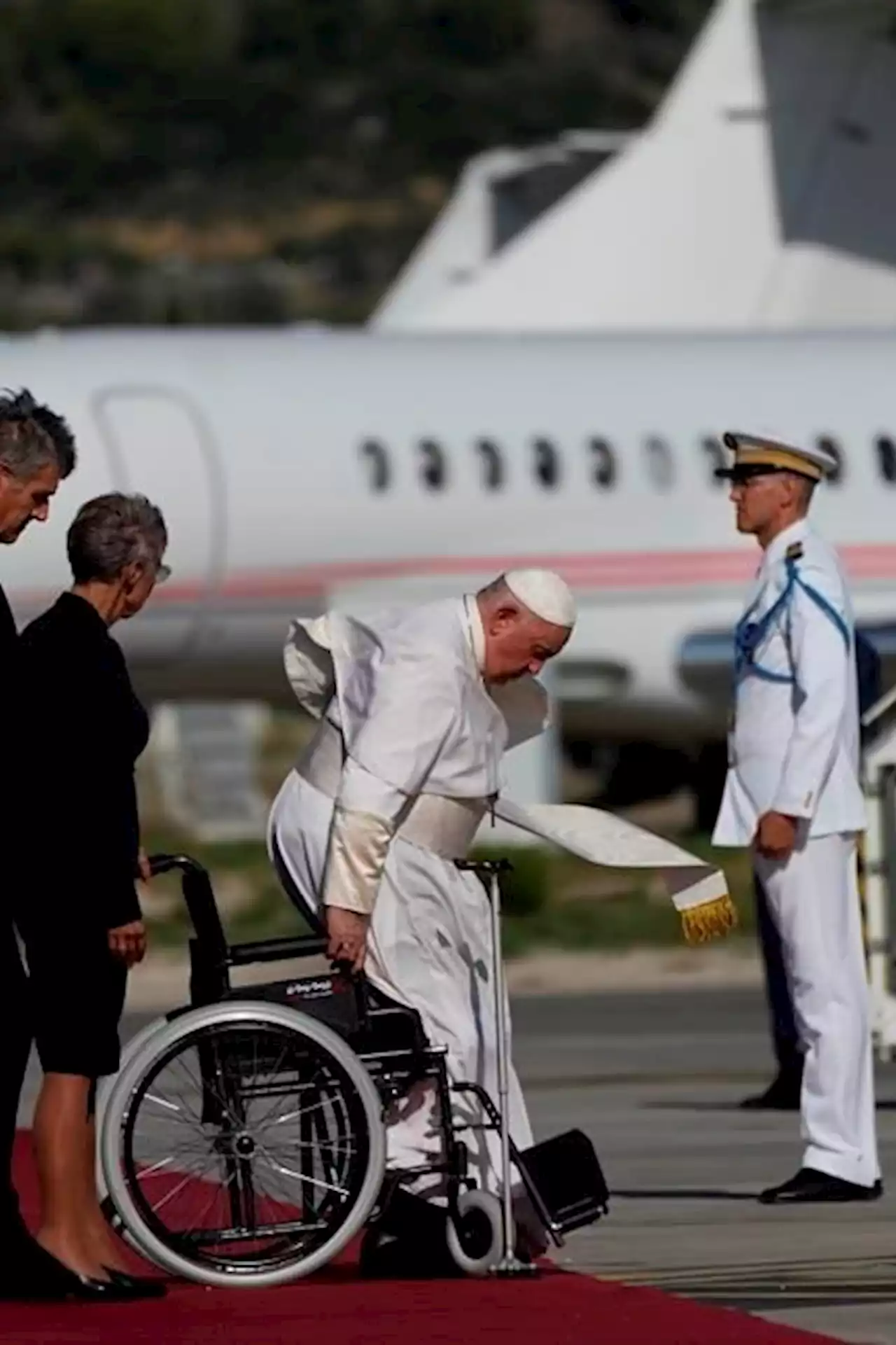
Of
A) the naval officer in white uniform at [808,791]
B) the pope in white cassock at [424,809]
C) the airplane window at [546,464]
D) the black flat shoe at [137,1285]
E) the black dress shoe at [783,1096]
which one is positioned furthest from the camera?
the airplane window at [546,464]

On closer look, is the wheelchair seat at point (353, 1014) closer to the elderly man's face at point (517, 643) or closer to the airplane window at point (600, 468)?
the elderly man's face at point (517, 643)

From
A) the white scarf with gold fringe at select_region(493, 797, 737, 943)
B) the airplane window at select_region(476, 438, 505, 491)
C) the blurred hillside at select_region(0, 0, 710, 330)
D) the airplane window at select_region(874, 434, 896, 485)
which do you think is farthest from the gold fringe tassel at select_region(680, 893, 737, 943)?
the blurred hillside at select_region(0, 0, 710, 330)

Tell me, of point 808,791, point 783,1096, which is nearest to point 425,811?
point 808,791

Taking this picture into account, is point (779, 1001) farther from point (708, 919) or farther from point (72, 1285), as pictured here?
point (72, 1285)

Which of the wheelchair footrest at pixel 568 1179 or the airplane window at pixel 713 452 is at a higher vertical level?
the airplane window at pixel 713 452

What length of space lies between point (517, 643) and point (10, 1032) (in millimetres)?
1459

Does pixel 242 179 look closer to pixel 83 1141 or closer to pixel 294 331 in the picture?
pixel 294 331

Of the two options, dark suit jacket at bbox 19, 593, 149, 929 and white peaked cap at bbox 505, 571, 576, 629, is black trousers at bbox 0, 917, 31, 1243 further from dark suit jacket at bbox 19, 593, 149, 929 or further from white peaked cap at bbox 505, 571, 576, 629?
white peaked cap at bbox 505, 571, 576, 629

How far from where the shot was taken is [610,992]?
2125cm

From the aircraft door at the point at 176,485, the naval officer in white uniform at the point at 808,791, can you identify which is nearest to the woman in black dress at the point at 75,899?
the naval officer in white uniform at the point at 808,791

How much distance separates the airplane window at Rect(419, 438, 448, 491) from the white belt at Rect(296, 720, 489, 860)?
56.7 feet

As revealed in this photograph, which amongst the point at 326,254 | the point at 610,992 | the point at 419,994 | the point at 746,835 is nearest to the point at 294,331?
the point at 610,992

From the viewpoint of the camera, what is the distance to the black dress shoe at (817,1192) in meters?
12.9

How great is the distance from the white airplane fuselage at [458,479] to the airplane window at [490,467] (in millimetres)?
11
